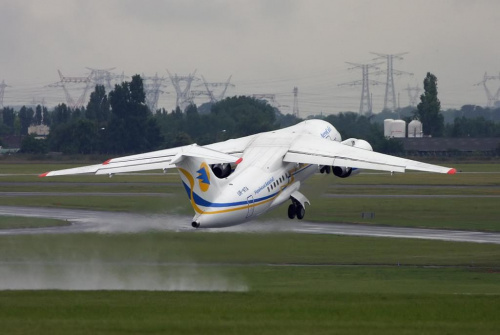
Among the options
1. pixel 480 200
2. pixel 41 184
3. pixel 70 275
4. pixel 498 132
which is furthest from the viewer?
pixel 498 132

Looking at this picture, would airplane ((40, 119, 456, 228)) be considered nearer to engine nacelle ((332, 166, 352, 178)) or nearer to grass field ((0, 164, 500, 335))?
engine nacelle ((332, 166, 352, 178))

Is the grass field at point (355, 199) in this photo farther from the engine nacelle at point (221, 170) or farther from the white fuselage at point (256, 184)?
the white fuselage at point (256, 184)

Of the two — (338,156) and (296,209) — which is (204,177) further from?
(296,209)

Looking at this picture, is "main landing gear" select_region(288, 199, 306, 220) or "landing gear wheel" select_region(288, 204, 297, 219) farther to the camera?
"landing gear wheel" select_region(288, 204, 297, 219)

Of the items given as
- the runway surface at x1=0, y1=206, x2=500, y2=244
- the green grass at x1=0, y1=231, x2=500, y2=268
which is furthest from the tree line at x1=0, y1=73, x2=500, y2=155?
the green grass at x1=0, y1=231, x2=500, y2=268

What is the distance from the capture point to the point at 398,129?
560 feet

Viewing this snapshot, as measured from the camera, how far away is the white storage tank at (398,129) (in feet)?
554

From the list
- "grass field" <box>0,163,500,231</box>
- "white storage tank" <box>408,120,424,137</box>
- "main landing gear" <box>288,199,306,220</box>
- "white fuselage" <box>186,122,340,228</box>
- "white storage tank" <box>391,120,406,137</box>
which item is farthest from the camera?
"white storage tank" <box>391,120,406,137</box>

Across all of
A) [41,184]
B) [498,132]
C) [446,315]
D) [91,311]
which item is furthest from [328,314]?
[498,132]

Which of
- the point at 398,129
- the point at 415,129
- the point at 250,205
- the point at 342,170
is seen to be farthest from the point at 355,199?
the point at 398,129

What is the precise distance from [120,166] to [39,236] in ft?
48.8

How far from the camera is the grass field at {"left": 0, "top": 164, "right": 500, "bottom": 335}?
25.8 meters

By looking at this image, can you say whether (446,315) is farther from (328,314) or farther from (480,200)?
(480,200)

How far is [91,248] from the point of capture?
46.6 meters
